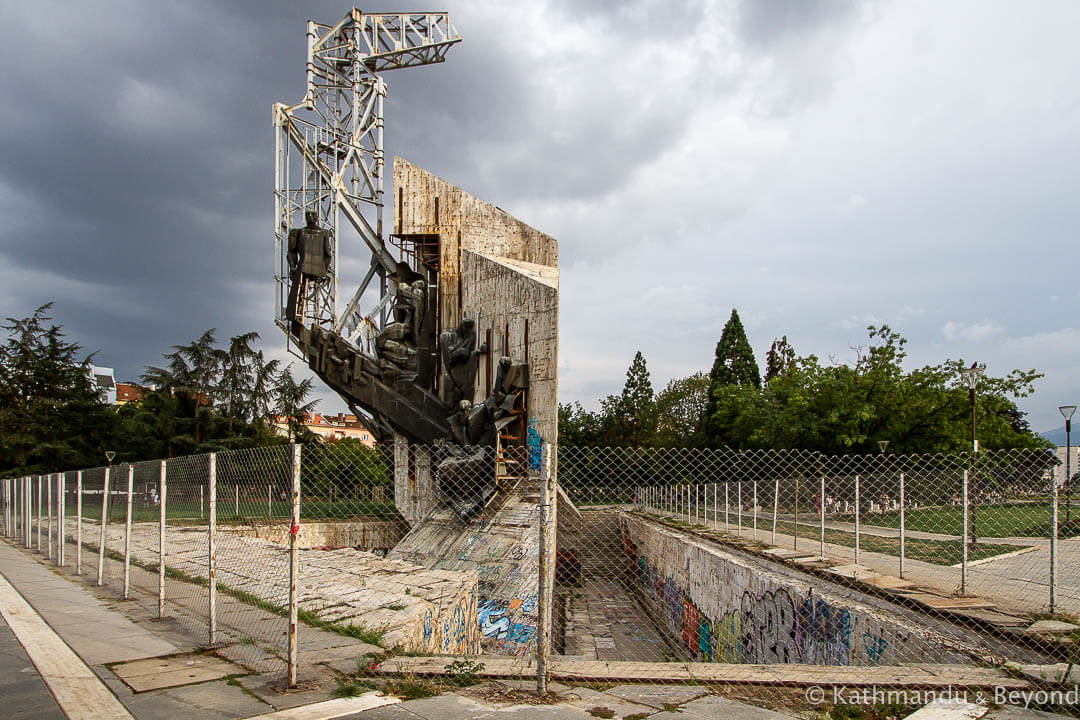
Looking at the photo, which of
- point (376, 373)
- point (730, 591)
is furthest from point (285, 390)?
point (730, 591)

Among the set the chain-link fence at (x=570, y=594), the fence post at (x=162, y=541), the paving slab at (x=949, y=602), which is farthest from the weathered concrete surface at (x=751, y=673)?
the fence post at (x=162, y=541)

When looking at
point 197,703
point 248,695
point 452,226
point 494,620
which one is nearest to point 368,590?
point 494,620

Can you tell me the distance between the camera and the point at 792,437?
33.5 m

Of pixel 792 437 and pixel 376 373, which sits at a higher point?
pixel 376 373

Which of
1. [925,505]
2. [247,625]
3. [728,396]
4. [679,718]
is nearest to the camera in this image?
[679,718]

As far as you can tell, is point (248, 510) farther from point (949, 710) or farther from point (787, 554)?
point (787, 554)

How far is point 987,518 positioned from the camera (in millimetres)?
11117

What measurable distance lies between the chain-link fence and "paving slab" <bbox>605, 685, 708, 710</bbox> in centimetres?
16

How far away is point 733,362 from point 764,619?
162ft

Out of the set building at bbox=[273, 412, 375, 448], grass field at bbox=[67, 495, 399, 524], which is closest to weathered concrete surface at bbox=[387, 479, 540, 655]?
grass field at bbox=[67, 495, 399, 524]

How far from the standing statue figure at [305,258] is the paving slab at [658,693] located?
2254 centimetres

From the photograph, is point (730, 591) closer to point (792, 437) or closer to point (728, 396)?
point (792, 437)

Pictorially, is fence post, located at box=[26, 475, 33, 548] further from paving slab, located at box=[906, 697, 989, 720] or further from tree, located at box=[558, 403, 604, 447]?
tree, located at box=[558, 403, 604, 447]

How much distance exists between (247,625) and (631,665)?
16.3 feet
